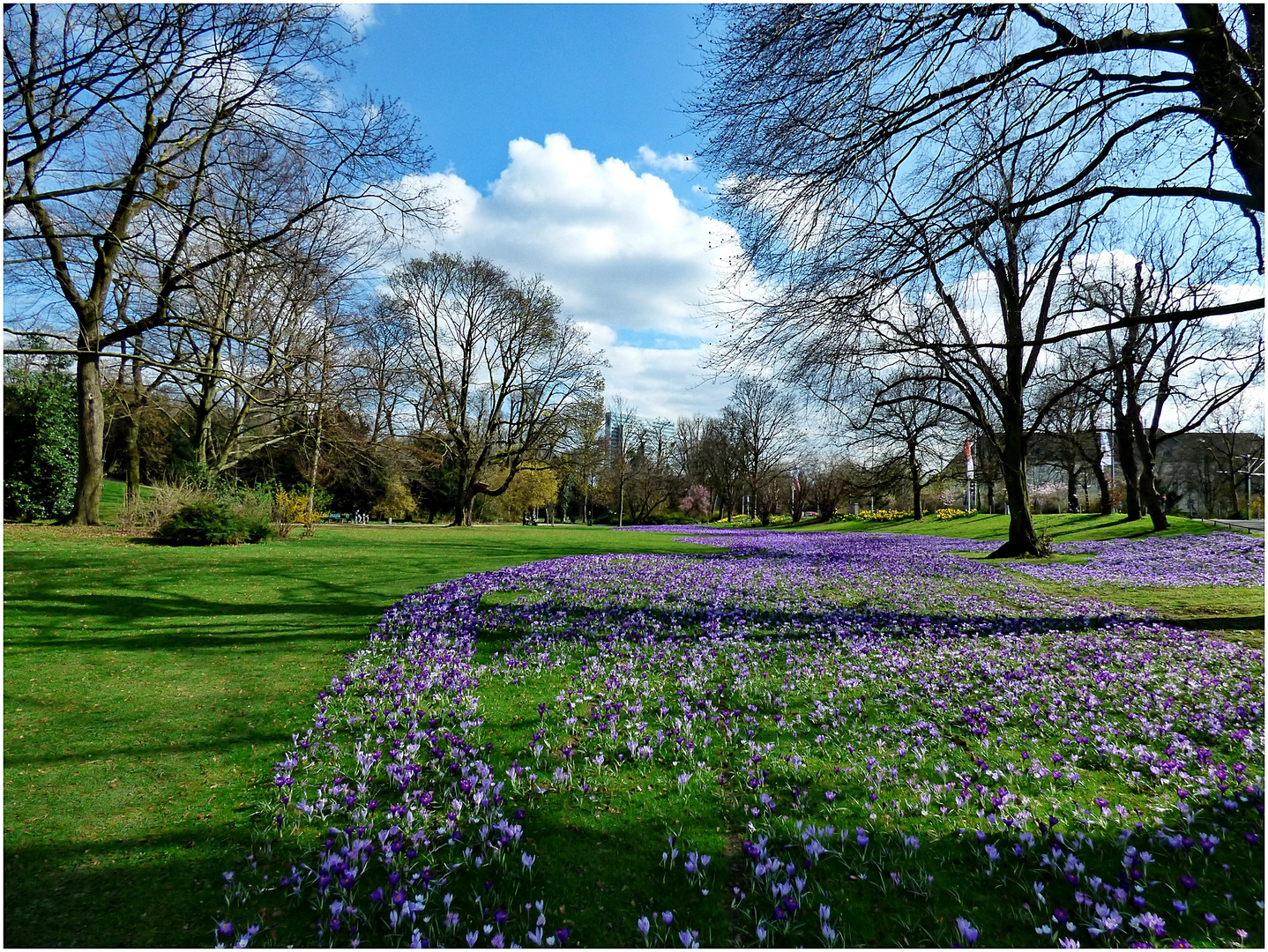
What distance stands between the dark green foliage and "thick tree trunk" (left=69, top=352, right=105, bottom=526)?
518 cm

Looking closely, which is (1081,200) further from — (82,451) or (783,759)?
(82,451)

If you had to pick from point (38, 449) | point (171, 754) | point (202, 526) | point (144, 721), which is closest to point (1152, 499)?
point (171, 754)

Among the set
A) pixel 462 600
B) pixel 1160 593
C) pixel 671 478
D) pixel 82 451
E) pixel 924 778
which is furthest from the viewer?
pixel 671 478

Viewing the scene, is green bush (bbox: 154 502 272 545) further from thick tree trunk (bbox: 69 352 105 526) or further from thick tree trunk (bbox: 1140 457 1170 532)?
thick tree trunk (bbox: 1140 457 1170 532)

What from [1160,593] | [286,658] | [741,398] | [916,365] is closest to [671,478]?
[741,398]

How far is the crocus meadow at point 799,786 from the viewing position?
2158mm

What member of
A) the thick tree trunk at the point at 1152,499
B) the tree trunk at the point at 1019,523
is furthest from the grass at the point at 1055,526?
the tree trunk at the point at 1019,523

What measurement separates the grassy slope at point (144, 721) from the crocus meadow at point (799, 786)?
27cm

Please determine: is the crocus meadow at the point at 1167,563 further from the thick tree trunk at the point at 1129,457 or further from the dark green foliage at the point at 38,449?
the dark green foliage at the point at 38,449

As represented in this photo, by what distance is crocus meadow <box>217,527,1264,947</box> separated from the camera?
85.0 inches

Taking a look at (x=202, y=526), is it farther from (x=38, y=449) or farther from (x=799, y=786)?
(x=799, y=786)

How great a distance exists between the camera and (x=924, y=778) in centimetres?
319

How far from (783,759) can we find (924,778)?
0.80 meters

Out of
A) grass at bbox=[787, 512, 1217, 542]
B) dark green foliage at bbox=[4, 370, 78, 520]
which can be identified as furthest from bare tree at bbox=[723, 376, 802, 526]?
dark green foliage at bbox=[4, 370, 78, 520]
